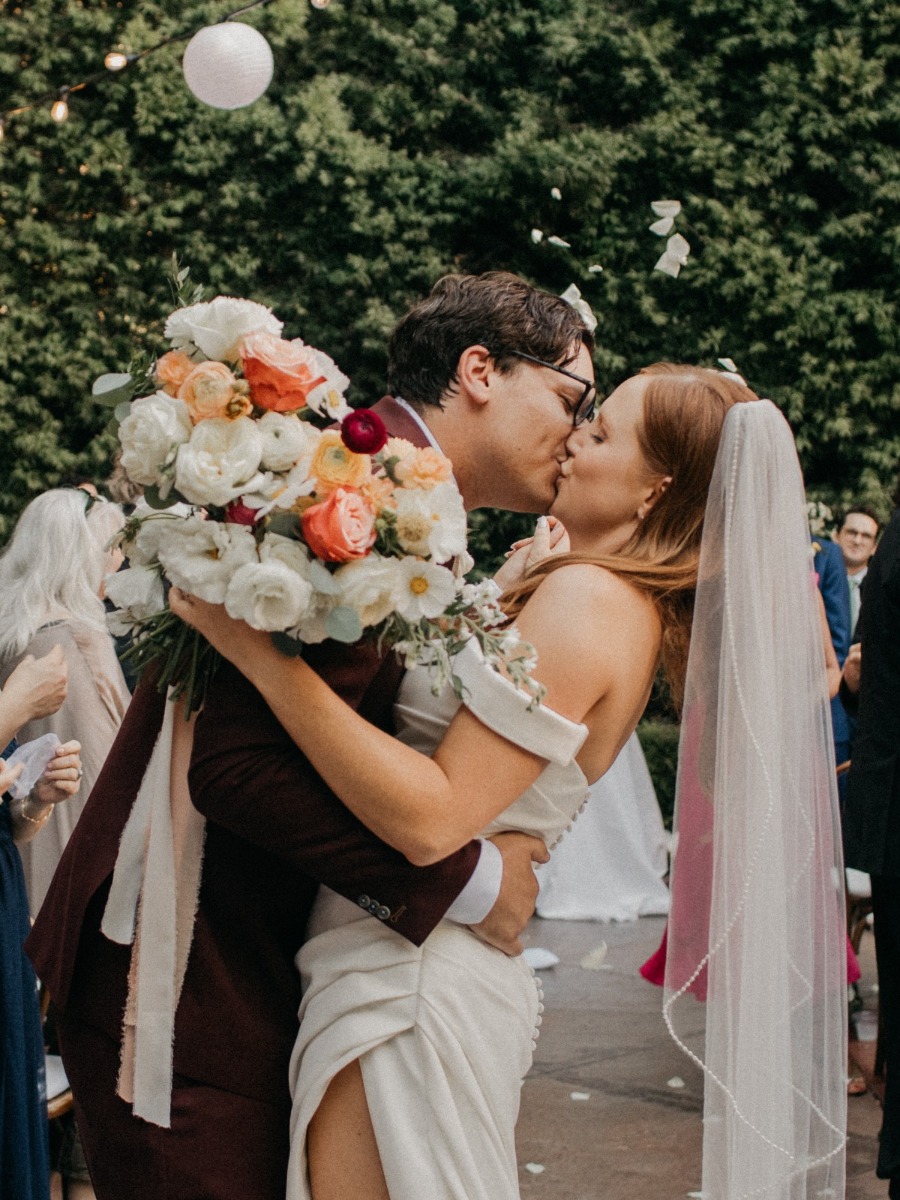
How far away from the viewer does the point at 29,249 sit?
14328 millimetres

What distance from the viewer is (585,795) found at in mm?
2180

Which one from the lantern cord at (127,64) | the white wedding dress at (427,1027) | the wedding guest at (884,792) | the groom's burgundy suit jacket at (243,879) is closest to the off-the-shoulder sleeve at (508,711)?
the white wedding dress at (427,1027)

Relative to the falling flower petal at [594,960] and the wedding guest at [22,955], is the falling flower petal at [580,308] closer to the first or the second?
the wedding guest at [22,955]

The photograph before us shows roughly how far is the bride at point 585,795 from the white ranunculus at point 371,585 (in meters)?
0.13

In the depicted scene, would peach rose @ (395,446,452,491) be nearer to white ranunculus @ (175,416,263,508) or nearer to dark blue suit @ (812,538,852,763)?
white ranunculus @ (175,416,263,508)

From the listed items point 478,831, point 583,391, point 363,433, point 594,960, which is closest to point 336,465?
point 363,433

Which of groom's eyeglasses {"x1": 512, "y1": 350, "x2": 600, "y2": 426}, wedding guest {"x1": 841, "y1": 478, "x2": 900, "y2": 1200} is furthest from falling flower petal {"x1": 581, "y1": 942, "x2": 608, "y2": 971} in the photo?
groom's eyeglasses {"x1": 512, "y1": 350, "x2": 600, "y2": 426}

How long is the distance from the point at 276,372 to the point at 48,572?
292 cm

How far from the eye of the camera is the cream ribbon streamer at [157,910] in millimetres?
1905

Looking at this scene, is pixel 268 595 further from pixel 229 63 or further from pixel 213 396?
pixel 229 63

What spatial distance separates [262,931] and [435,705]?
0.43 meters

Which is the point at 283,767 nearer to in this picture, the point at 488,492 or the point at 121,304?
the point at 488,492

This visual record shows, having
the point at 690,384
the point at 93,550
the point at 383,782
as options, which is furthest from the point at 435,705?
the point at 93,550

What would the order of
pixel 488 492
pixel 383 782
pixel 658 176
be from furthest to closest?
pixel 658 176 → pixel 488 492 → pixel 383 782
